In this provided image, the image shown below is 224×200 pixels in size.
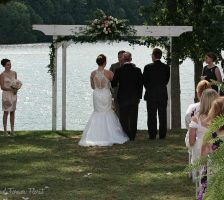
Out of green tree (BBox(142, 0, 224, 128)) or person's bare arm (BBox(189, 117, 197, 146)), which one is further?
green tree (BBox(142, 0, 224, 128))

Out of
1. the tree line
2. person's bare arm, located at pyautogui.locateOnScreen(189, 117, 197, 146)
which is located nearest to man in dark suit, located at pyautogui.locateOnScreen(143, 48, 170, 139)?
person's bare arm, located at pyautogui.locateOnScreen(189, 117, 197, 146)

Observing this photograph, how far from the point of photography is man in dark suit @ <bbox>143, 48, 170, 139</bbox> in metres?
11.7

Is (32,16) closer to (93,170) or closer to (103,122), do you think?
(103,122)

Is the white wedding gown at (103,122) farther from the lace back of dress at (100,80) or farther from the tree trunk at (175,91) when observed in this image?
the tree trunk at (175,91)

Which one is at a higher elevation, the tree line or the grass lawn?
the tree line

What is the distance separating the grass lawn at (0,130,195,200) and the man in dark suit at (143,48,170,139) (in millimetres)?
377

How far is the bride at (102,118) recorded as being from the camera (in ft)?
38.6

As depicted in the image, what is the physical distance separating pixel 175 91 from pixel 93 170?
7104 millimetres

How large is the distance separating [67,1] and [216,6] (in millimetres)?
37088

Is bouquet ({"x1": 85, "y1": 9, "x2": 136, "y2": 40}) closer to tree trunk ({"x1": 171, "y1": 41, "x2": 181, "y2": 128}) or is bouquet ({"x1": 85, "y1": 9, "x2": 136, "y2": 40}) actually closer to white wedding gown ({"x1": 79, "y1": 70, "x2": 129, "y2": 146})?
white wedding gown ({"x1": 79, "y1": 70, "x2": 129, "y2": 146})

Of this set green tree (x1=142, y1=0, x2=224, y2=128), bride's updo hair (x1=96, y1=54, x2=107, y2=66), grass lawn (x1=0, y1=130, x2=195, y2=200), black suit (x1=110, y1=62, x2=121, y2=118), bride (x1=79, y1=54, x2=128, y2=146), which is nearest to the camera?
grass lawn (x1=0, y1=130, x2=195, y2=200)

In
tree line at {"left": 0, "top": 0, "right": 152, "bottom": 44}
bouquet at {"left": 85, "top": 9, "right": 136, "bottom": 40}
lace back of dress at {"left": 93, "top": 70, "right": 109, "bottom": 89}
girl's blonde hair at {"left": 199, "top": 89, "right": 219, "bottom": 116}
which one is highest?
tree line at {"left": 0, "top": 0, "right": 152, "bottom": 44}

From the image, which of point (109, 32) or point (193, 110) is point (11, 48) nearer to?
point (109, 32)

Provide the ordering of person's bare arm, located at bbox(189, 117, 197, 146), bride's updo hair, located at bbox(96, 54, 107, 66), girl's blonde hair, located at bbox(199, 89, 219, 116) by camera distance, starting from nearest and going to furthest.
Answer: girl's blonde hair, located at bbox(199, 89, 219, 116), person's bare arm, located at bbox(189, 117, 197, 146), bride's updo hair, located at bbox(96, 54, 107, 66)
